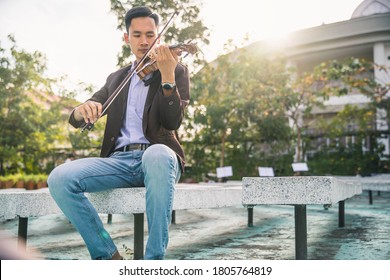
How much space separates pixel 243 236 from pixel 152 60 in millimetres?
1567

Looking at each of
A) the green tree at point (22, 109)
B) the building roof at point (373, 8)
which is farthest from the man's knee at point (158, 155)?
the green tree at point (22, 109)

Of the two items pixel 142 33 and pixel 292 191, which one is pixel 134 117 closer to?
pixel 142 33

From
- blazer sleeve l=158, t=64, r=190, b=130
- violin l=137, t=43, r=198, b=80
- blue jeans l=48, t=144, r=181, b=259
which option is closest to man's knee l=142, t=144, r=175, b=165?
blue jeans l=48, t=144, r=181, b=259

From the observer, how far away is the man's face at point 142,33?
2047mm

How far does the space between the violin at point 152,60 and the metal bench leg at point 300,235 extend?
857 mm

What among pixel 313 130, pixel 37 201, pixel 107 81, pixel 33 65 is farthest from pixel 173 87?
pixel 313 130

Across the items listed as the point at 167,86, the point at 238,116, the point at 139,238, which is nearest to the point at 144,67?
the point at 167,86

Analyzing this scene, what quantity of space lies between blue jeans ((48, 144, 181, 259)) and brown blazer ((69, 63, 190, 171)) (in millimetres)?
117

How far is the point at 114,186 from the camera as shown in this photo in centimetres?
183

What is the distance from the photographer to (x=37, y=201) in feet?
6.23

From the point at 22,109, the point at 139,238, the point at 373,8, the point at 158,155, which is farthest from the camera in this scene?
the point at 22,109
